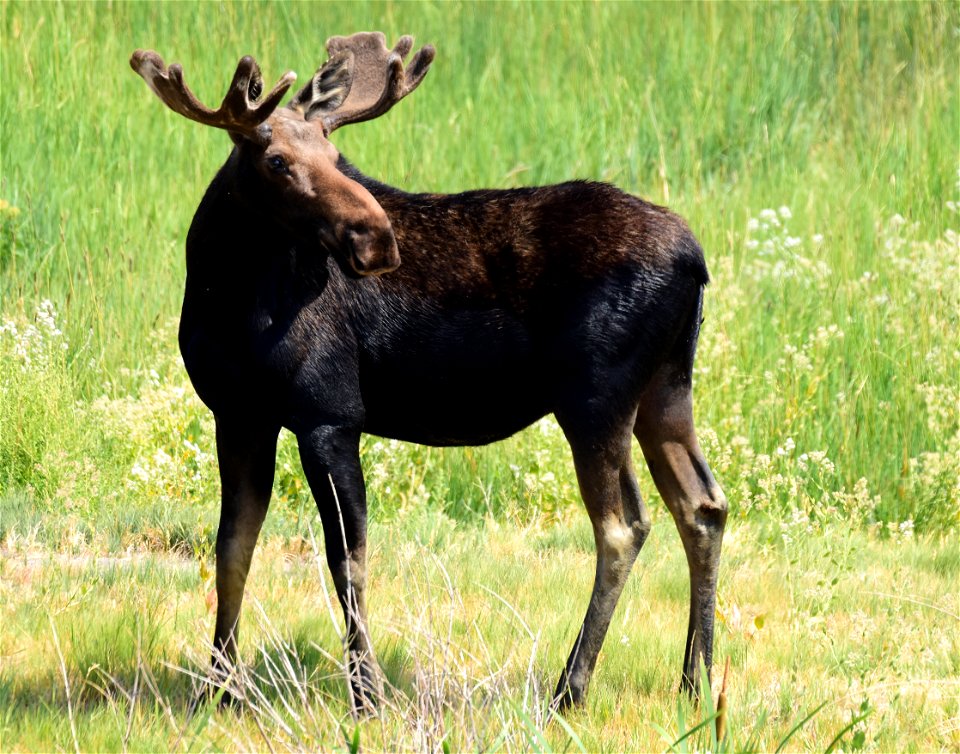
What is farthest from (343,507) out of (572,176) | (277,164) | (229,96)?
(572,176)

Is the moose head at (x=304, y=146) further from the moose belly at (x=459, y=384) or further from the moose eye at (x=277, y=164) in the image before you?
the moose belly at (x=459, y=384)

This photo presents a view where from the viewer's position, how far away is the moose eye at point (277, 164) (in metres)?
4.77

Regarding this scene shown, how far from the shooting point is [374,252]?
14.9ft

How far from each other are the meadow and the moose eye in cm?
140

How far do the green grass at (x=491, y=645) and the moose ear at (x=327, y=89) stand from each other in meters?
1.69

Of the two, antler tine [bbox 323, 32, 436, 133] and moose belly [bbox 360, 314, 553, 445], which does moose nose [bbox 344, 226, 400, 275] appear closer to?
moose belly [bbox 360, 314, 553, 445]

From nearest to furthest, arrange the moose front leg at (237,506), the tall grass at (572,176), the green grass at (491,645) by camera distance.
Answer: the green grass at (491,645)
the moose front leg at (237,506)
the tall grass at (572,176)

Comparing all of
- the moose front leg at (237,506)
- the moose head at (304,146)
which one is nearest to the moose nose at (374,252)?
the moose head at (304,146)

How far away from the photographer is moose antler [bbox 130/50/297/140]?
15.2 feet

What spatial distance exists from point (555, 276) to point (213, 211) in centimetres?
126

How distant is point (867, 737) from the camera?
4.75m

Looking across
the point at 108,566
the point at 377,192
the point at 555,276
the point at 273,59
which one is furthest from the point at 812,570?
the point at 273,59

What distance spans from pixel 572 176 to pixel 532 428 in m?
3.54

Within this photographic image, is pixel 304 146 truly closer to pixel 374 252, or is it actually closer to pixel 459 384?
pixel 374 252
